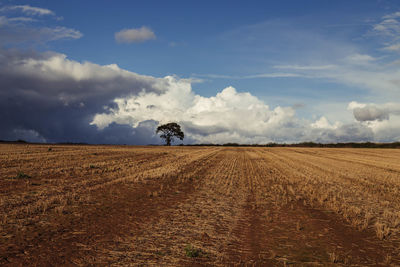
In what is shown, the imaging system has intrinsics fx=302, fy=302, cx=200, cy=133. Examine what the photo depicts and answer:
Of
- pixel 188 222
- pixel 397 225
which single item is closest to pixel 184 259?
pixel 188 222

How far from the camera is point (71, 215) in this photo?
10.7 metres

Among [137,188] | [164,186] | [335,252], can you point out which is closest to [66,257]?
[335,252]

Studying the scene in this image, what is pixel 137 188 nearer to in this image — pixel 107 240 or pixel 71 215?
pixel 71 215

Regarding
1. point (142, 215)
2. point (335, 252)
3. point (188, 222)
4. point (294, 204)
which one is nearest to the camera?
point (335, 252)

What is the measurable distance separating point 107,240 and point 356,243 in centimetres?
705

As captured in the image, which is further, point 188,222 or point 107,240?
point 188,222

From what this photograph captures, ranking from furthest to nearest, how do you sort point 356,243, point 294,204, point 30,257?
point 294,204 → point 356,243 → point 30,257

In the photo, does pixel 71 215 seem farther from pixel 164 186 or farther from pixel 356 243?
pixel 356 243

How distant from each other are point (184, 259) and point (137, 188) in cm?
1031

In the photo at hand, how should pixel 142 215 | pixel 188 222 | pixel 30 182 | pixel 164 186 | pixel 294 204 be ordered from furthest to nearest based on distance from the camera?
pixel 164 186
pixel 30 182
pixel 294 204
pixel 142 215
pixel 188 222

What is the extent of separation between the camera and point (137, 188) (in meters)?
16.9

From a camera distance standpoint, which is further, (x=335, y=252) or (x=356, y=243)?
(x=356, y=243)

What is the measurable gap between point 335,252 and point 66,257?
6713 millimetres

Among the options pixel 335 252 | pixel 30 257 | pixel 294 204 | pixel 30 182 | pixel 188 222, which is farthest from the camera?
pixel 30 182
